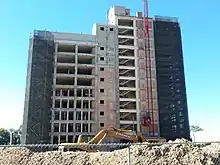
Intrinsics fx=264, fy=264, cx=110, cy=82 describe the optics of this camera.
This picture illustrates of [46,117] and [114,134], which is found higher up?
[46,117]

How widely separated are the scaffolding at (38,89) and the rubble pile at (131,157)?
33581 mm

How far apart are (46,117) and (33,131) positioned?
11.5ft

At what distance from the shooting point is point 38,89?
5156 cm

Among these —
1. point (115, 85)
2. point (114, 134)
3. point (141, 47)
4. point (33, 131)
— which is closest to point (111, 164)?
point (114, 134)

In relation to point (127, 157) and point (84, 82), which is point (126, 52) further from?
point (127, 157)

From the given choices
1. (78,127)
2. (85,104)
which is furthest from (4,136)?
(85,104)

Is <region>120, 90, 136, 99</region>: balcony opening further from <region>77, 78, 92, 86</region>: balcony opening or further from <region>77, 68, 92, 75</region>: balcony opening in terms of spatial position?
<region>77, 68, 92, 75</region>: balcony opening

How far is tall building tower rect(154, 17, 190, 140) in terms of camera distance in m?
56.5

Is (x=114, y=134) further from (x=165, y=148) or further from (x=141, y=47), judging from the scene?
(x=141, y=47)

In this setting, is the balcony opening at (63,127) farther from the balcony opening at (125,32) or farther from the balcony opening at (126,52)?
the balcony opening at (125,32)

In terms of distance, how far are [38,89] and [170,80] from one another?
28.7 m

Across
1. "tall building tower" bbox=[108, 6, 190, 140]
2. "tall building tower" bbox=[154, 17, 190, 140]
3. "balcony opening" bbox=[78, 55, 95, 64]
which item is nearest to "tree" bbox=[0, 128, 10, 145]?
"balcony opening" bbox=[78, 55, 95, 64]

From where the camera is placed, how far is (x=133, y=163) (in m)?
14.7

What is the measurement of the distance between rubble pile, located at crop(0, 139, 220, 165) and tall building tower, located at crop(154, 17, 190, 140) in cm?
4006
